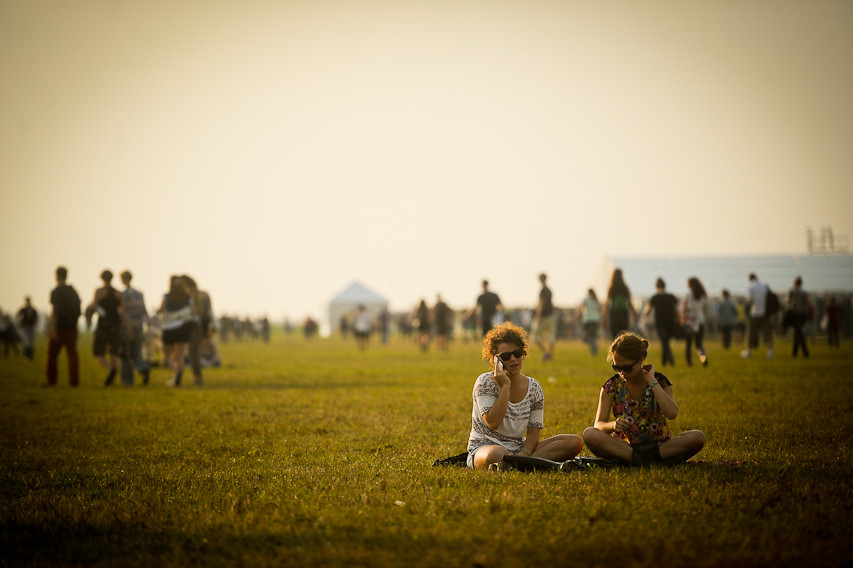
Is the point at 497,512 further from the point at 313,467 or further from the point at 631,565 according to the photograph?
the point at 313,467

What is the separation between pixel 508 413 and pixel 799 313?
17.8m

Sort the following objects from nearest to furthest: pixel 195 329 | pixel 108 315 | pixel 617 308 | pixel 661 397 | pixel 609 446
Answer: pixel 661 397
pixel 609 446
pixel 195 329
pixel 108 315
pixel 617 308

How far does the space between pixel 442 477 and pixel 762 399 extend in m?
6.84

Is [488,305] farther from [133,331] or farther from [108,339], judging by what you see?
[108,339]

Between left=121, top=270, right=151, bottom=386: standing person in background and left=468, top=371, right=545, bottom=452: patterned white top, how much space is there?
11.3 meters

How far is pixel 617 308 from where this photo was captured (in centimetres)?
1802

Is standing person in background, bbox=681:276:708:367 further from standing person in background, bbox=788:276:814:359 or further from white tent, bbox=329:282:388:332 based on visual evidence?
white tent, bbox=329:282:388:332

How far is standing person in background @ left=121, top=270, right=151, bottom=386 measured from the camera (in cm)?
1574

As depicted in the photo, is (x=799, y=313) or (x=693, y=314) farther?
(x=799, y=313)

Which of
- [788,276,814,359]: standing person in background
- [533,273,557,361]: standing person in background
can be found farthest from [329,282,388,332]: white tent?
[788,276,814,359]: standing person in background

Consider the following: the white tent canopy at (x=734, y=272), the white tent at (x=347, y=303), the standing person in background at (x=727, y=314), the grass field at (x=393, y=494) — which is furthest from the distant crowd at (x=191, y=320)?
the white tent at (x=347, y=303)

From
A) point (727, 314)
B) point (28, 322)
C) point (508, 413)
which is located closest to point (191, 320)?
point (508, 413)

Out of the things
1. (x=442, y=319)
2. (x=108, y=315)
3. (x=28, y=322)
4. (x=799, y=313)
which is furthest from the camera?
(x=442, y=319)

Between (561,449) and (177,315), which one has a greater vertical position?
(177,315)
